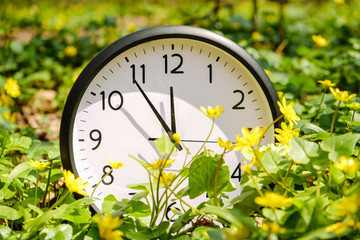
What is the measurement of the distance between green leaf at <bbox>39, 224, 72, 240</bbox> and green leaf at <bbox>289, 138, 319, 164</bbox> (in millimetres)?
544

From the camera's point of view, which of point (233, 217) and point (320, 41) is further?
point (320, 41)

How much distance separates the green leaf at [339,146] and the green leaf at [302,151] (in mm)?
26

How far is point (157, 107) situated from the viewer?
1139mm

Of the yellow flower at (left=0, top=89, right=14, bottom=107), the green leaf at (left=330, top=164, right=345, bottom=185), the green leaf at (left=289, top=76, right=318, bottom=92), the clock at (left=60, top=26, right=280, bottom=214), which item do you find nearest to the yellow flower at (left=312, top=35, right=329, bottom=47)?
the green leaf at (left=289, top=76, right=318, bottom=92)

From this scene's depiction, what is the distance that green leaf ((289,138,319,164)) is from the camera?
0.88 m

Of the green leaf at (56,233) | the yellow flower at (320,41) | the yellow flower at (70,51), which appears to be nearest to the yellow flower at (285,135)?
the green leaf at (56,233)

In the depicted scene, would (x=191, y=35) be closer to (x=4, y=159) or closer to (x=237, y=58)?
(x=237, y=58)

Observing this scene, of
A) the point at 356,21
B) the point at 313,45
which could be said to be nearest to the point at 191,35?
the point at 313,45

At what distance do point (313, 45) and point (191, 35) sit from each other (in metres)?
1.94

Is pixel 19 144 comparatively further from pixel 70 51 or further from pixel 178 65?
pixel 70 51

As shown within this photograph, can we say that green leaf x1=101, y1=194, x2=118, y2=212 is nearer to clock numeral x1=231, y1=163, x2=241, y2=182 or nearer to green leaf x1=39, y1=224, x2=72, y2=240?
green leaf x1=39, y1=224, x2=72, y2=240

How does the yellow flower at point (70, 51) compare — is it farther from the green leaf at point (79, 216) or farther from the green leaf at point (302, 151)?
the green leaf at point (302, 151)

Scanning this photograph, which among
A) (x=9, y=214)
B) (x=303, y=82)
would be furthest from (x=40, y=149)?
(x=303, y=82)

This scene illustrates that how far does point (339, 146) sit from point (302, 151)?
8 cm
